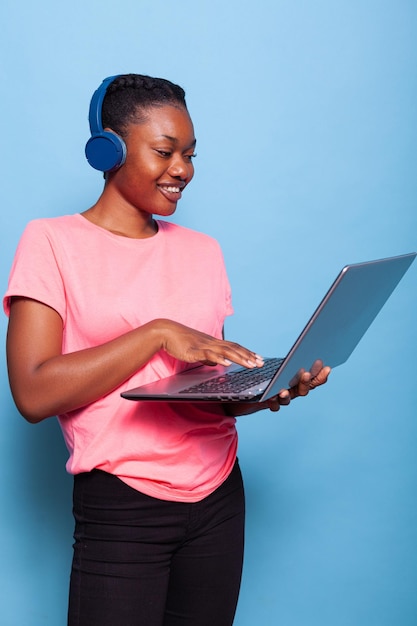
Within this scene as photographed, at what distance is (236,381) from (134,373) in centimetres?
17

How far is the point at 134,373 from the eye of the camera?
4.36ft

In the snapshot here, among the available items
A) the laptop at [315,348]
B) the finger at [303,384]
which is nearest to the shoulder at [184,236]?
the laptop at [315,348]

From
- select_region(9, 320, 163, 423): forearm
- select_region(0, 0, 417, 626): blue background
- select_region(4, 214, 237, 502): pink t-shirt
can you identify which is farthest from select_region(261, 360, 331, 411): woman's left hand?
select_region(0, 0, 417, 626): blue background

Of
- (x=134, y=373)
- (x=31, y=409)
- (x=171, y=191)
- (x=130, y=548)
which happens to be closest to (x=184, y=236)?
(x=171, y=191)

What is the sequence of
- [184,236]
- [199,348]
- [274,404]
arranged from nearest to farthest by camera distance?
1. [199,348]
2. [274,404]
3. [184,236]

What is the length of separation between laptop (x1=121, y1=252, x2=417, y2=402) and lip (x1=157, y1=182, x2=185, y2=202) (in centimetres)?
31

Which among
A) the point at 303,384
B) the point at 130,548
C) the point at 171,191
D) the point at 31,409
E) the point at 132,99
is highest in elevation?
the point at 132,99

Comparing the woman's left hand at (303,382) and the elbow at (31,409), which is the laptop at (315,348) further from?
the elbow at (31,409)

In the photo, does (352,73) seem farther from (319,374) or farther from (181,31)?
(319,374)

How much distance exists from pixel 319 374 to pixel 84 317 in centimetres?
41

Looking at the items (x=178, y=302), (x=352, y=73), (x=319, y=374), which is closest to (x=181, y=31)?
(x=352, y=73)

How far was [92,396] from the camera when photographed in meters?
1.27

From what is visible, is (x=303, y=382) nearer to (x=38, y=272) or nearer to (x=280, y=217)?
(x=38, y=272)

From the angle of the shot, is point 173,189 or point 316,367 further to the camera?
point 173,189
